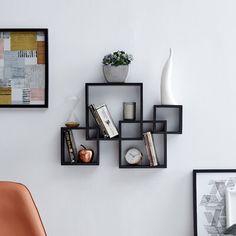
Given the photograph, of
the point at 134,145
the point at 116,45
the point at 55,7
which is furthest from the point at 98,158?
the point at 55,7

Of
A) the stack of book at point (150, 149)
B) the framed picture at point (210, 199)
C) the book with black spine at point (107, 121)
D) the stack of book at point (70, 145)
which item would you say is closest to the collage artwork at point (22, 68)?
the stack of book at point (70, 145)

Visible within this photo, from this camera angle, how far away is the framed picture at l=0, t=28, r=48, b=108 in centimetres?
281

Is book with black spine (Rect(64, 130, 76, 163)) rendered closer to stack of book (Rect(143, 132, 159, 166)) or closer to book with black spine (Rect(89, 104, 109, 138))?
book with black spine (Rect(89, 104, 109, 138))

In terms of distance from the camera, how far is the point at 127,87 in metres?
2.83

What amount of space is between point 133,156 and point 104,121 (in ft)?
0.88

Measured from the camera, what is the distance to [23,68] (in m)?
2.82

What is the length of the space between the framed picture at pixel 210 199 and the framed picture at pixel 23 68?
Answer: 1.05m

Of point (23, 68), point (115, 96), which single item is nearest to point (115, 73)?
point (115, 96)

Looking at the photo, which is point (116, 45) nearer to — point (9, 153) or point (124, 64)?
point (124, 64)

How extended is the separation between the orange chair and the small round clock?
2.56 feet

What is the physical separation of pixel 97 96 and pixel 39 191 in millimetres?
673

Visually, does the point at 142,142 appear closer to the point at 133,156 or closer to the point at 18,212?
the point at 133,156

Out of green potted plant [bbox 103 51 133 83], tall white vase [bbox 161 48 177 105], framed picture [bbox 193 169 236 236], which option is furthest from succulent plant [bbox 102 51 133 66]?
framed picture [bbox 193 169 236 236]

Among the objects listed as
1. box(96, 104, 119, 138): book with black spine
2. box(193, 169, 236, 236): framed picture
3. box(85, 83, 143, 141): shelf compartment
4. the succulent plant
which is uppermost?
the succulent plant
